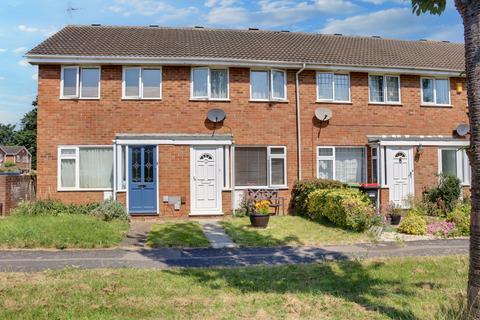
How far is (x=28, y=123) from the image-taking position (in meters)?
69.6

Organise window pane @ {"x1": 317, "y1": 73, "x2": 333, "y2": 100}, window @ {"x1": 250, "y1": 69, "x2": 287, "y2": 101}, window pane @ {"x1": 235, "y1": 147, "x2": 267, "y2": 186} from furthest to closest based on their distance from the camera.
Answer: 1. window pane @ {"x1": 317, "y1": 73, "x2": 333, "y2": 100}
2. window @ {"x1": 250, "y1": 69, "x2": 287, "y2": 101}
3. window pane @ {"x1": 235, "y1": 147, "x2": 267, "y2": 186}

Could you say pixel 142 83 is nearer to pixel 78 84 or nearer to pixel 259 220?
pixel 78 84

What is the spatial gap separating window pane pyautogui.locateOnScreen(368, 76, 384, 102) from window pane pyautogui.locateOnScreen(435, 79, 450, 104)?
2509mm

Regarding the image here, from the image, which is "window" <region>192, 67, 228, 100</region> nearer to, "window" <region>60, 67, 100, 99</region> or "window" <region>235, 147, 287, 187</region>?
"window" <region>235, 147, 287, 187</region>

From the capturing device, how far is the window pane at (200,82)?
15141 millimetres

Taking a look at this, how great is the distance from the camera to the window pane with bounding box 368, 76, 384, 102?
1644cm

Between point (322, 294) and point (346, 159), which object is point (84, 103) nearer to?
point (346, 159)

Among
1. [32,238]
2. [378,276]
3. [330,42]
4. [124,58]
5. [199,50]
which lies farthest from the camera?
[330,42]

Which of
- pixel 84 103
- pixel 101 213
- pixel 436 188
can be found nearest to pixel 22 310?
pixel 101 213

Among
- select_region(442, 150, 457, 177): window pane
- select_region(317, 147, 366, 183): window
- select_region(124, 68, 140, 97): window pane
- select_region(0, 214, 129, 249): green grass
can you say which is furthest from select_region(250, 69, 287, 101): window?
select_region(0, 214, 129, 249): green grass

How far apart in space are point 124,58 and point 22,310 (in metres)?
10.8

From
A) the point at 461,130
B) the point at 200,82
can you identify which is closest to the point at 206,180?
the point at 200,82

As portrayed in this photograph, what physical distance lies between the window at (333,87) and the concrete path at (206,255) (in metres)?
7.62

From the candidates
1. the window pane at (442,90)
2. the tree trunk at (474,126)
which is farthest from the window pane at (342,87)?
the tree trunk at (474,126)
